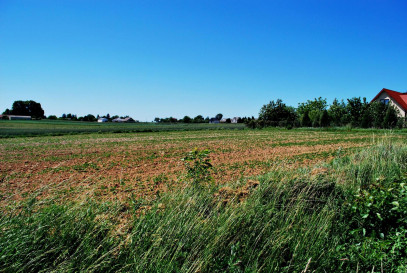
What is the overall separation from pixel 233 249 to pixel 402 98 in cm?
6355

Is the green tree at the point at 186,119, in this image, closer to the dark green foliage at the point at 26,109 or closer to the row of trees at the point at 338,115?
the row of trees at the point at 338,115

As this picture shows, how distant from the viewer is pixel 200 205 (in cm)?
374

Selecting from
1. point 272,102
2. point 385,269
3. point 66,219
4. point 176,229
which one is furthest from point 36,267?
point 272,102

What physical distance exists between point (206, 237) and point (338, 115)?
74.2m

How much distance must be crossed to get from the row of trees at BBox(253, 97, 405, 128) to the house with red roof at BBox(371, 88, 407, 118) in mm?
3042

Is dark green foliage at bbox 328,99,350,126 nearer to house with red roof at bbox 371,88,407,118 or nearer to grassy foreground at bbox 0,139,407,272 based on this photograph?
house with red roof at bbox 371,88,407,118

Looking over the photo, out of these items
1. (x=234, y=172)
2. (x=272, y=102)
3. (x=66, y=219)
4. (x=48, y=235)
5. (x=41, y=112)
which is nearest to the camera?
(x=48, y=235)

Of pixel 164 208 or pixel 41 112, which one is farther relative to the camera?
pixel 41 112

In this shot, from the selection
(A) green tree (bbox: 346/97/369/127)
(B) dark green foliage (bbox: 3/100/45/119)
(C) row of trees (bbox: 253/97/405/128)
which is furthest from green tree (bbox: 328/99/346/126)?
(B) dark green foliage (bbox: 3/100/45/119)

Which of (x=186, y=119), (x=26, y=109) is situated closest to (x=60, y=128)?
(x=186, y=119)

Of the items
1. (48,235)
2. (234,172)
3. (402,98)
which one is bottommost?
(234,172)

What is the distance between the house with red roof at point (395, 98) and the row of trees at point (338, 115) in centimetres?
304

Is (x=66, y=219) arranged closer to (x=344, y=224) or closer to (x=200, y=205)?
(x=200, y=205)

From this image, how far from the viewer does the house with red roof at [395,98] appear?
1832 inches
